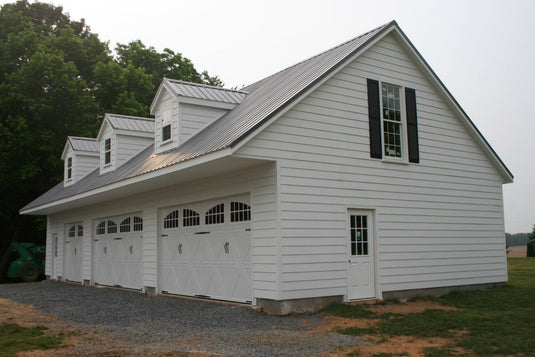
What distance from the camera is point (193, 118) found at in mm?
14500

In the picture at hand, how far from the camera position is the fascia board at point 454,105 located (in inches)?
→ 536

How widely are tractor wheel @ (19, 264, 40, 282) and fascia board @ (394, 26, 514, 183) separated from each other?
21373 mm

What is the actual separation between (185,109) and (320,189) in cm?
498

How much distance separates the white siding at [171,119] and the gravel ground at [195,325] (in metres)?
4.21

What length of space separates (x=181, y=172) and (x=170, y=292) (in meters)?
4.36

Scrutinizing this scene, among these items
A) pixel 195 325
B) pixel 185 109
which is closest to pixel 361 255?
pixel 195 325

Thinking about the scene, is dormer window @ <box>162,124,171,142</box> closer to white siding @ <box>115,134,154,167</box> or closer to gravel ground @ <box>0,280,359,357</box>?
white siding @ <box>115,134,154,167</box>

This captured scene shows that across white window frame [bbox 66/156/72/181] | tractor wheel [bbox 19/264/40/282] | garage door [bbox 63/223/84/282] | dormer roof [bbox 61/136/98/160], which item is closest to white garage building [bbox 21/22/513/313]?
garage door [bbox 63/223/84/282]

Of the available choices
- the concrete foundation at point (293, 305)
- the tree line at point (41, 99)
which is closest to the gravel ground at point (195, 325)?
the concrete foundation at point (293, 305)

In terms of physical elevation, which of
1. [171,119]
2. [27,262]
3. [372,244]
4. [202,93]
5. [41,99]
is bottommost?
[27,262]

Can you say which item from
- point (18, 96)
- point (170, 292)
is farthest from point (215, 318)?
point (18, 96)

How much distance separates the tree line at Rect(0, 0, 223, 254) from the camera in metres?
26.7

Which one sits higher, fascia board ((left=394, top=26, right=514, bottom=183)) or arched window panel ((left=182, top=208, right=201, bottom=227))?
fascia board ((left=394, top=26, right=514, bottom=183))

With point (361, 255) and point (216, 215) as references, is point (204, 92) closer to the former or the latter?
point (216, 215)
